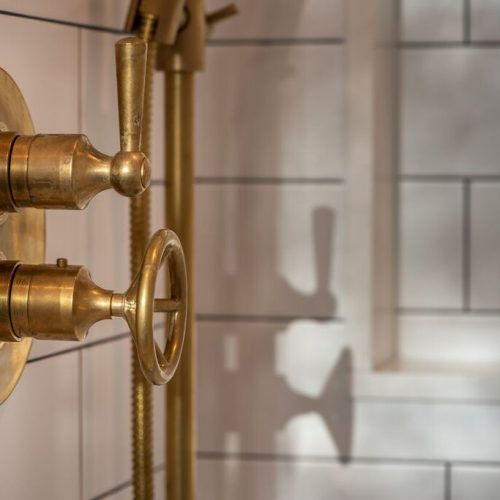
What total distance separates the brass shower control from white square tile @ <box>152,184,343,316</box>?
506 millimetres

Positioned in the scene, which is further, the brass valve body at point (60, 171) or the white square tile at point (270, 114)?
the white square tile at point (270, 114)

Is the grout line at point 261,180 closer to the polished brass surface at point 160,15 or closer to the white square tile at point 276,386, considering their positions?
the white square tile at point 276,386

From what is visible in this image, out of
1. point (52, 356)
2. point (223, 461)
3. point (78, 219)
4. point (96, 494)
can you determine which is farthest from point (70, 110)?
point (223, 461)

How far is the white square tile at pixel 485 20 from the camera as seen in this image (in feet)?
3.71

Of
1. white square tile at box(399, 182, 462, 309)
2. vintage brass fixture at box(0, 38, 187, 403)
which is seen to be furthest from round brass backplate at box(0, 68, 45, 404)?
white square tile at box(399, 182, 462, 309)

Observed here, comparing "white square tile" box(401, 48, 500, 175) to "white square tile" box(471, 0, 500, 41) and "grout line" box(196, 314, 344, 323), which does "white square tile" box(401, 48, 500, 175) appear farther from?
"grout line" box(196, 314, 344, 323)

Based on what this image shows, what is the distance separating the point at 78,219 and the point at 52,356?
122 mm

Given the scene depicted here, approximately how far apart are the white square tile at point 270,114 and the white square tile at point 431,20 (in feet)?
0.39

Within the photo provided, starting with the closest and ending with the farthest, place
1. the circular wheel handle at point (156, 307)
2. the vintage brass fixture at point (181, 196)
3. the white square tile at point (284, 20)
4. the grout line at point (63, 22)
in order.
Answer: the circular wheel handle at point (156, 307)
the grout line at point (63, 22)
the vintage brass fixture at point (181, 196)
the white square tile at point (284, 20)

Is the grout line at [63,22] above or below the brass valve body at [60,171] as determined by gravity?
above

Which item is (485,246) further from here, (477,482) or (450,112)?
(477,482)

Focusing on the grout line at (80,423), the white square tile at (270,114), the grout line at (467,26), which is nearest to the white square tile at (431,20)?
the grout line at (467,26)

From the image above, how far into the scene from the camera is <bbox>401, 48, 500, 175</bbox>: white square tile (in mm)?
1132

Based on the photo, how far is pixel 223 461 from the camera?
1.11 meters
